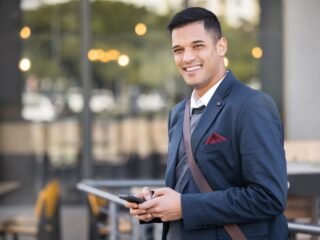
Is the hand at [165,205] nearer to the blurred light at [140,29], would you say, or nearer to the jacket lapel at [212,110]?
the jacket lapel at [212,110]

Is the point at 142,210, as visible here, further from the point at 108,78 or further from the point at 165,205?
the point at 108,78

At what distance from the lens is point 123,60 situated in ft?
31.4

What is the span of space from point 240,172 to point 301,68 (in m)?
6.67

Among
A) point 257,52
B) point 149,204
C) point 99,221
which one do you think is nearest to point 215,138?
point 149,204

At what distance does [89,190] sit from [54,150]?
3773mm

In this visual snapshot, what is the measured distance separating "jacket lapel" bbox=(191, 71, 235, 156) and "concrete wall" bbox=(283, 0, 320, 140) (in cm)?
643

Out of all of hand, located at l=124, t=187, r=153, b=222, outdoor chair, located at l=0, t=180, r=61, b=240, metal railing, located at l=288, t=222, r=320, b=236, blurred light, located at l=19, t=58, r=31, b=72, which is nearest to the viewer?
hand, located at l=124, t=187, r=153, b=222

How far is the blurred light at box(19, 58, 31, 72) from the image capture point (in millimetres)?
9164

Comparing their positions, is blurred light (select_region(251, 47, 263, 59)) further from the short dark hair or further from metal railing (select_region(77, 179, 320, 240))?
the short dark hair

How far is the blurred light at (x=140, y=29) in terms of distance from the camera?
9.49 meters

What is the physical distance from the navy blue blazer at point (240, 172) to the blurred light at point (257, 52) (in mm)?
6789

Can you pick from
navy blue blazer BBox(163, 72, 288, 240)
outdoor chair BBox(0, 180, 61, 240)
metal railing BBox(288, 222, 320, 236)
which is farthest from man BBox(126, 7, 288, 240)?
outdoor chair BBox(0, 180, 61, 240)

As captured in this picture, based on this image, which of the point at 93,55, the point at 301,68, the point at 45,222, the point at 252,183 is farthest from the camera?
the point at 93,55

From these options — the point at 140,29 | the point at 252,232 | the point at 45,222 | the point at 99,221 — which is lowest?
the point at 45,222
